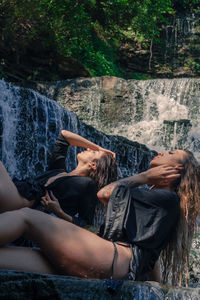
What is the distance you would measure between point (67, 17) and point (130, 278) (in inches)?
494

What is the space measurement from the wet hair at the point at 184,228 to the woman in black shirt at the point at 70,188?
0.66 meters

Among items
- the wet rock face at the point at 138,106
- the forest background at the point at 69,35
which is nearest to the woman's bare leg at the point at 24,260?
the forest background at the point at 69,35

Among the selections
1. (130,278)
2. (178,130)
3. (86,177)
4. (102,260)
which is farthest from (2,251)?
(178,130)

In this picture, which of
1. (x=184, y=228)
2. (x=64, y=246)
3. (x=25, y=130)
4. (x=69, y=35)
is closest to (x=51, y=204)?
(x=64, y=246)

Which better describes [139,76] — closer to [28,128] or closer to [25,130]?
[28,128]

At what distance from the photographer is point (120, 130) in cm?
1252

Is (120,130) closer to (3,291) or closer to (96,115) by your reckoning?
(96,115)

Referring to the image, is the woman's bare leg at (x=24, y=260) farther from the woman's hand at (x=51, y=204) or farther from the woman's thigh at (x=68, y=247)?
the woman's hand at (x=51, y=204)

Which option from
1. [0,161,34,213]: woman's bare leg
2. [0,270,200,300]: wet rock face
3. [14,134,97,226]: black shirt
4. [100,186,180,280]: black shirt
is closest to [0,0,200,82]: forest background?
[14,134,97,226]: black shirt

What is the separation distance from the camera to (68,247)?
1.81 metres

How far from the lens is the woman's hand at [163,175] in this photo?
221 cm

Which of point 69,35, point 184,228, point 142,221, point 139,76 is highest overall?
point 69,35

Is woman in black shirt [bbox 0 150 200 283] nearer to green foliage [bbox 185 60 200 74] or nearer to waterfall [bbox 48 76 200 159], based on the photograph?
waterfall [bbox 48 76 200 159]

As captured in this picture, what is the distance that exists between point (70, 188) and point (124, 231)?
0.80m
